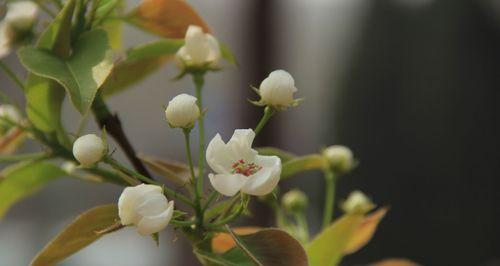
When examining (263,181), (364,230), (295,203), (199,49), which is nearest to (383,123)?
(295,203)

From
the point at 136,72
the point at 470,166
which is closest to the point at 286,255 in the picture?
the point at 136,72

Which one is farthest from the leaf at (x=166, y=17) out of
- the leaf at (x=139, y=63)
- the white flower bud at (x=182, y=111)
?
the white flower bud at (x=182, y=111)

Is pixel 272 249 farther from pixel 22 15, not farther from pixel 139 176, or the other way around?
pixel 22 15

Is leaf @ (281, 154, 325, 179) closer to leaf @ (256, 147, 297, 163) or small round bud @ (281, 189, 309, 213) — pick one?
leaf @ (256, 147, 297, 163)

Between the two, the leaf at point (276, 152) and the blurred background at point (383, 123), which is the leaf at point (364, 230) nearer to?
the leaf at point (276, 152)

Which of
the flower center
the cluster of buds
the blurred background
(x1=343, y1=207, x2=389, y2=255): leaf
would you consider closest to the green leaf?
(x1=343, y1=207, x2=389, y2=255): leaf
